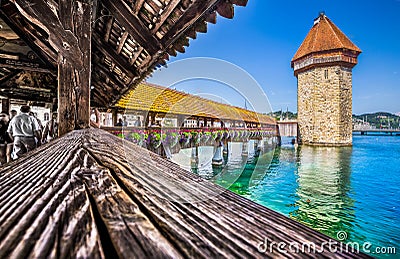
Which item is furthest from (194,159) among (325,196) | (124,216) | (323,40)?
(323,40)

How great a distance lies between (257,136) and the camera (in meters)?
23.6

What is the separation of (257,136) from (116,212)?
2402 centimetres

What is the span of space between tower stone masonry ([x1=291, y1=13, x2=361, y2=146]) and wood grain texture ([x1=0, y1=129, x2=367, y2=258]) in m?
29.2

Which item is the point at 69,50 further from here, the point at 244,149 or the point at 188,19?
the point at 244,149

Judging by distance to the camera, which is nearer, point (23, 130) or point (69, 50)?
point (69, 50)

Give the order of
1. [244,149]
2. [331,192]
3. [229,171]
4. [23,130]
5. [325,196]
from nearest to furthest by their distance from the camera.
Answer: [23,130] < [325,196] < [331,192] < [229,171] < [244,149]

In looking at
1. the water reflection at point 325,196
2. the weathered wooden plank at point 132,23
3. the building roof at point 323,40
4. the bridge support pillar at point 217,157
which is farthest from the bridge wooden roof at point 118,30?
the building roof at point 323,40

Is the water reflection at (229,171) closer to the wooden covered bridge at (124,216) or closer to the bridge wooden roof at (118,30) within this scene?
the bridge wooden roof at (118,30)

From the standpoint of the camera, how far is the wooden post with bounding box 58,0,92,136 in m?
2.40

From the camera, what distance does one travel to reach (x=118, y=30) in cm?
379

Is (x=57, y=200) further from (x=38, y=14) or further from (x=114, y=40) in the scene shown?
(x=114, y=40)

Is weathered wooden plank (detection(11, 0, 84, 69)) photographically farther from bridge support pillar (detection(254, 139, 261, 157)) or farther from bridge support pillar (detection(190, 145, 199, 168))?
bridge support pillar (detection(254, 139, 261, 157))

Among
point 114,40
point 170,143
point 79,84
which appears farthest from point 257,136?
point 79,84

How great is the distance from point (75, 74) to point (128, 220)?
8.33ft
